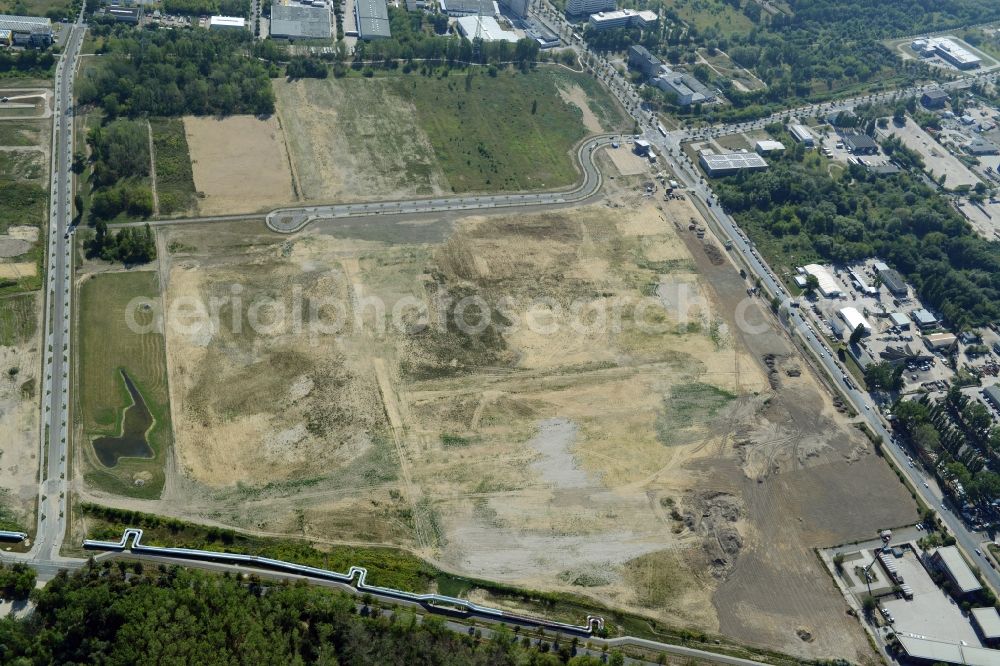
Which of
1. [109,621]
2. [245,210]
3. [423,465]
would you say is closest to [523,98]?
[245,210]

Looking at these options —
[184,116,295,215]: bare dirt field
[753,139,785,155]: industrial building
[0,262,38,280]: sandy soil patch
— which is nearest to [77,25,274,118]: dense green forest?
[184,116,295,215]: bare dirt field

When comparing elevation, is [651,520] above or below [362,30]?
below

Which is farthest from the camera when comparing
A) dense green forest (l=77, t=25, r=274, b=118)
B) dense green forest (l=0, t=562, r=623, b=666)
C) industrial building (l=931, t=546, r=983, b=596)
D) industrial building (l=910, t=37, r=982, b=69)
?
industrial building (l=910, t=37, r=982, b=69)

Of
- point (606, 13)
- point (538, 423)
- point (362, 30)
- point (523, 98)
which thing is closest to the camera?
point (538, 423)

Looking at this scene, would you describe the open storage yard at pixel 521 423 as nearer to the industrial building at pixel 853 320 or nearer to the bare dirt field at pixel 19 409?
the bare dirt field at pixel 19 409

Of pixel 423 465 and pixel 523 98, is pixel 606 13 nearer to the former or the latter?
pixel 523 98

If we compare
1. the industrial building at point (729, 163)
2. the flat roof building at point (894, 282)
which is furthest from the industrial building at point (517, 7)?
the flat roof building at point (894, 282)

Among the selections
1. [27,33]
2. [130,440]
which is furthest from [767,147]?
[27,33]

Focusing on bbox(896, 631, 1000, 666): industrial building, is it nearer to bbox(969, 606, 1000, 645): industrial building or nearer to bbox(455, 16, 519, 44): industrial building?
bbox(969, 606, 1000, 645): industrial building
